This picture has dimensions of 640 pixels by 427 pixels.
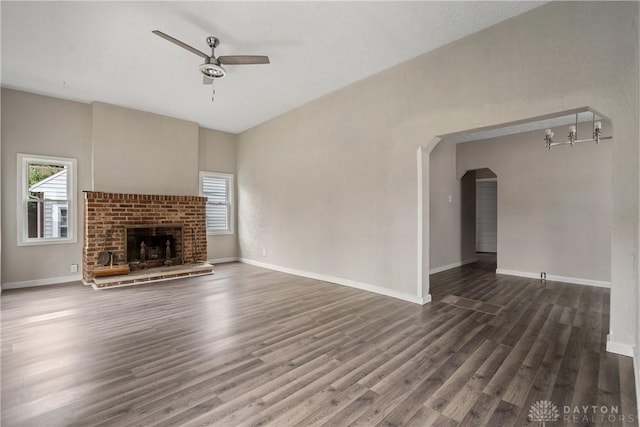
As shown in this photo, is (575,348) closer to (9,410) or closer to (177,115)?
(9,410)

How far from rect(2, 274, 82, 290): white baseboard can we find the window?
2.58 metres

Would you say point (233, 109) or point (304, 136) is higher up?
point (233, 109)

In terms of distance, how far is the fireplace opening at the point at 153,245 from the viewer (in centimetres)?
547

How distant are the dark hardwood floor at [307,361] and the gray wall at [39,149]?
0.94 metres

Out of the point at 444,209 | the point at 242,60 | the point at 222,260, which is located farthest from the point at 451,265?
the point at 242,60

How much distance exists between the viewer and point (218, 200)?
23.4ft

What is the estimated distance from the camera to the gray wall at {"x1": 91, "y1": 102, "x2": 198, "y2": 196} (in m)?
5.27

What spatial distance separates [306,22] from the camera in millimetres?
3023

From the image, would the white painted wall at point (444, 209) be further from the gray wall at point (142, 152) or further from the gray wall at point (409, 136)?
the gray wall at point (142, 152)

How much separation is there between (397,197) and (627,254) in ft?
7.56

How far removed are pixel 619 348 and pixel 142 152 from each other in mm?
7362

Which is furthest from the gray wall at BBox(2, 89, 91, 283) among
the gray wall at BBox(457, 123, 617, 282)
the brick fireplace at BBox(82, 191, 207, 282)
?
the gray wall at BBox(457, 123, 617, 282)

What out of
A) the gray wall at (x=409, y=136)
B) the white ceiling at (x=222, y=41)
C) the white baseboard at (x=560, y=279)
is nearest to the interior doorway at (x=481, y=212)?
the white baseboard at (x=560, y=279)

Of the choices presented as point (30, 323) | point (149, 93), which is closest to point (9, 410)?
point (30, 323)
